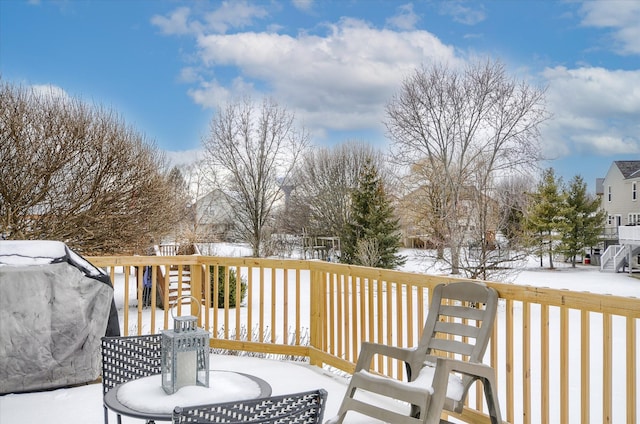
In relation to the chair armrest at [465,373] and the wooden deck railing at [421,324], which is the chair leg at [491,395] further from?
the wooden deck railing at [421,324]

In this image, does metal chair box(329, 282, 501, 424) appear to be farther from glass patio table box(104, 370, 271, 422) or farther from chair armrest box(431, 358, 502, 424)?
glass patio table box(104, 370, 271, 422)

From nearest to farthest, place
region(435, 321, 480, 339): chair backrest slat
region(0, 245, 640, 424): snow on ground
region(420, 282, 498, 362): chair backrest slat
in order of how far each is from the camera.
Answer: region(420, 282, 498, 362): chair backrest slat, region(435, 321, 480, 339): chair backrest slat, region(0, 245, 640, 424): snow on ground

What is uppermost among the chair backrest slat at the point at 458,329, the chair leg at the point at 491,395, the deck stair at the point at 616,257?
the chair backrest slat at the point at 458,329

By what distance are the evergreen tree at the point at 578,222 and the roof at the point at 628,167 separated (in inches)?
149

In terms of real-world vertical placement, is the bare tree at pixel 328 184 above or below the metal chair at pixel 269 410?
above

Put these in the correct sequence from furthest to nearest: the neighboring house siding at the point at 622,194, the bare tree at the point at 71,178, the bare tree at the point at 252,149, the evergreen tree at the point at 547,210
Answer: the neighboring house siding at the point at 622,194, the evergreen tree at the point at 547,210, the bare tree at the point at 252,149, the bare tree at the point at 71,178

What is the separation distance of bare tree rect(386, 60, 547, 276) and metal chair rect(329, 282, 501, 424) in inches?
596

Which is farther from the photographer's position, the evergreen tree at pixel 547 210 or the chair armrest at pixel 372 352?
the evergreen tree at pixel 547 210

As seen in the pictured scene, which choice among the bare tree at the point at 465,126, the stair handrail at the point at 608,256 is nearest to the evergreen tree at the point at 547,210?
the stair handrail at the point at 608,256

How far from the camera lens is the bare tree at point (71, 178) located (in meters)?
11.6

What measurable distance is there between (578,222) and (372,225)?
41.4 ft

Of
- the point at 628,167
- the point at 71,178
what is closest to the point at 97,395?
the point at 71,178

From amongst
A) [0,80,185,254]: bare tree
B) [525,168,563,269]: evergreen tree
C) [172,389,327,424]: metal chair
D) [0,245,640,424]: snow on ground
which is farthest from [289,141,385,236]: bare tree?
[172,389,327,424]: metal chair

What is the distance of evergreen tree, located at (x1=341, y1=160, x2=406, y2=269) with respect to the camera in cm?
2200
